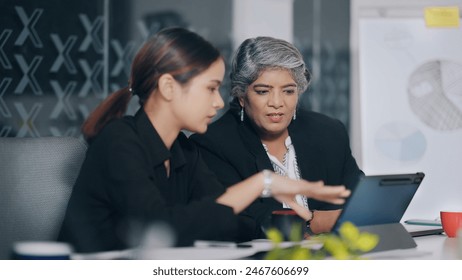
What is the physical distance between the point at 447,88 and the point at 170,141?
5.14ft

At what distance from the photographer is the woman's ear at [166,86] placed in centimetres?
160

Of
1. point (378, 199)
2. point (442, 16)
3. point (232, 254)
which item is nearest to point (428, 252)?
point (378, 199)

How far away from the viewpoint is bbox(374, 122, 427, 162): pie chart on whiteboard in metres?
2.80

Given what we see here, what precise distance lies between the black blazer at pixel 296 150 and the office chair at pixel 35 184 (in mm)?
475

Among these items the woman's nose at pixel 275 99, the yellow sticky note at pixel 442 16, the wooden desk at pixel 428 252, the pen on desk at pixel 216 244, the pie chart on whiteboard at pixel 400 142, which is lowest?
the pie chart on whiteboard at pixel 400 142

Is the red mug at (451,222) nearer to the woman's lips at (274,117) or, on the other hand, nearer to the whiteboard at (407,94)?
the woman's lips at (274,117)

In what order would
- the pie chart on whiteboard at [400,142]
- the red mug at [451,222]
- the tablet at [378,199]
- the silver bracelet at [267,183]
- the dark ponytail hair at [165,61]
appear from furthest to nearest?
the pie chart on whiteboard at [400,142]
the red mug at [451,222]
the dark ponytail hair at [165,61]
the silver bracelet at [267,183]
the tablet at [378,199]

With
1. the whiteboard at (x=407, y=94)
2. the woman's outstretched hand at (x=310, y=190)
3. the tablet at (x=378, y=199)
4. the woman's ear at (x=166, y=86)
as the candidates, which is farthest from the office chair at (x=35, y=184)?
the whiteboard at (x=407, y=94)

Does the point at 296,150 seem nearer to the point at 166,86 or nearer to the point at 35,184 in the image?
the point at 166,86

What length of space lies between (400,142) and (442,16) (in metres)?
0.57

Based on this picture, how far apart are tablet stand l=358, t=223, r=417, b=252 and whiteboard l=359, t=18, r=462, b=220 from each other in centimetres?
124

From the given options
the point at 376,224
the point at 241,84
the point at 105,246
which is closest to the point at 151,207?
the point at 105,246

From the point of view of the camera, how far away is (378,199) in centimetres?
142
